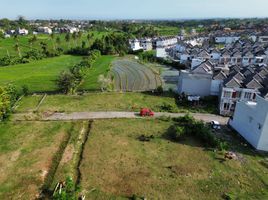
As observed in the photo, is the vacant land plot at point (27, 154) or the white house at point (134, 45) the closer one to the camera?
the vacant land plot at point (27, 154)

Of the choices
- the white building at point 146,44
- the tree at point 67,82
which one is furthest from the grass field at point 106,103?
the white building at point 146,44

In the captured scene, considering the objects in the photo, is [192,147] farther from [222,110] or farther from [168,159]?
[222,110]

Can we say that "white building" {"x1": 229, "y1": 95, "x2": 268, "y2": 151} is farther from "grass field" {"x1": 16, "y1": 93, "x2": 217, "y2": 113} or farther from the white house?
the white house

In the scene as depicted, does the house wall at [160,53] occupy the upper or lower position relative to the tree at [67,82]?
lower

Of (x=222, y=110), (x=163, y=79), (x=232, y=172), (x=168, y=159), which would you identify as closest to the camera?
(x=232, y=172)

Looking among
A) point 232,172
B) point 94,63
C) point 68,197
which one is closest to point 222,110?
point 232,172


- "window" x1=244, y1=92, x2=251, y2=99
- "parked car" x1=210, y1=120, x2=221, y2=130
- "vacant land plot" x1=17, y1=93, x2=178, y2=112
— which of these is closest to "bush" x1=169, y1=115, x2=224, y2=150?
"parked car" x1=210, y1=120, x2=221, y2=130

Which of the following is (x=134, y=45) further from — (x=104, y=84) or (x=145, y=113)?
(x=145, y=113)

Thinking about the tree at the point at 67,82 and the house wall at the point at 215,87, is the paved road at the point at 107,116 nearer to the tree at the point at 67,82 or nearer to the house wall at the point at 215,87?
the house wall at the point at 215,87
